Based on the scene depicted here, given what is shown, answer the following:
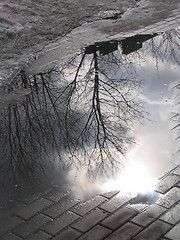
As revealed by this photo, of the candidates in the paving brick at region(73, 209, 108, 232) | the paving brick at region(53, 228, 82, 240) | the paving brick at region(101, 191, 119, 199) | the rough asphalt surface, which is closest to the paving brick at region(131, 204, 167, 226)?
the paving brick at region(73, 209, 108, 232)

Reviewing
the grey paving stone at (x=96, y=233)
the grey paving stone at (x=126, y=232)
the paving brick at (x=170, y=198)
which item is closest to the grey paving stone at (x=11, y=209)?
the grey paving stone at (x=96, y=233)

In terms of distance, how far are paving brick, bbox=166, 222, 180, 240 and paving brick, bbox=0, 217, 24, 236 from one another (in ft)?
4.93

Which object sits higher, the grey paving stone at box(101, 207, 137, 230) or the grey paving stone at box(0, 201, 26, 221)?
the grey paving stone at box(0, 201, 26, 221)

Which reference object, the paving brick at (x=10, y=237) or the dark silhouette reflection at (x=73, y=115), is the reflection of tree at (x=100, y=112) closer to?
the dark silhouette reflection at (x=73, y=115)

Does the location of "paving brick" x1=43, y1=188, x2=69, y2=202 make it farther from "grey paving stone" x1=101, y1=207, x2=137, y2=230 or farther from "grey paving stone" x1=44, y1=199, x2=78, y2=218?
"grey paving stone" x1=101, y1=207, x2=137, y2=230

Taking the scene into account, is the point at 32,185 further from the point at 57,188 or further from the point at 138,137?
the point at 138,137

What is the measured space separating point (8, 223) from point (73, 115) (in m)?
2.36

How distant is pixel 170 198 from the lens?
480cm

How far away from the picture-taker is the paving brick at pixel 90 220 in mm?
4434

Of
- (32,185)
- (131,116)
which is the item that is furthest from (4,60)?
(32,185)

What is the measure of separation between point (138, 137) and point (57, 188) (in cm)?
154

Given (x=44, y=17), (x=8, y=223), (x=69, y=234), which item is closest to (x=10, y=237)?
(x=8, y=223)

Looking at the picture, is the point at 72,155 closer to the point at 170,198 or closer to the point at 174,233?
the point at 170,198

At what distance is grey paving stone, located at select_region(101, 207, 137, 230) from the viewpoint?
14.5 ft
